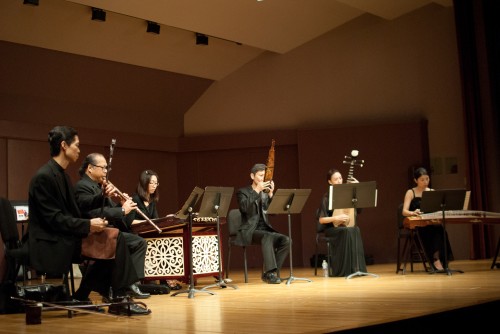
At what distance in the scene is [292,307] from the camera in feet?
15.0

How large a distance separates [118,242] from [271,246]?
2733 millimetres

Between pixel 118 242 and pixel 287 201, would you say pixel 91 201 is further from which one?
pixel 287 201

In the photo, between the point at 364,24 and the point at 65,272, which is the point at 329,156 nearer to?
the point at 364,24

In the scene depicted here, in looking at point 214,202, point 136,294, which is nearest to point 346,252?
point 214,202

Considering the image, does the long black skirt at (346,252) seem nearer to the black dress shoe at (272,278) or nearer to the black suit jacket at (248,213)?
the black dress shoe at (272,278)

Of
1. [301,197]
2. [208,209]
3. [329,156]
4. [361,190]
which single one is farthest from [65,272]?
[329,156]

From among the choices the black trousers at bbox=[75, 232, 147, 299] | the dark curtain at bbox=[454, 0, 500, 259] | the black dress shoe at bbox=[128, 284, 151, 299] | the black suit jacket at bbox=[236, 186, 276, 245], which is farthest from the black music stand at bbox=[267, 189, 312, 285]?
the dark curtain at bbox=[454, 0, 500, 259]

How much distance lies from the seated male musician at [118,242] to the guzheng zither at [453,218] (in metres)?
2.82

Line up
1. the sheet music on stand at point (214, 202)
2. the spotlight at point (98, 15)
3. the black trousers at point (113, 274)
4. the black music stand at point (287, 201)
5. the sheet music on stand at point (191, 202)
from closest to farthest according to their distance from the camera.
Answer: the black trousers at point (113, 274), the sheet music on stand at point (191, 202), the sheet music on stand at point (214, 202), the black music stand at point (287, 201), the spotlight at point (98, 15)

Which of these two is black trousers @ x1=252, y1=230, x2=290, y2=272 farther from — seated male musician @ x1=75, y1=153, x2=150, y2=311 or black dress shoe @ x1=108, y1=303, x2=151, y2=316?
black dress shoe @ x1=108, y1=303, x2=151, y2=316

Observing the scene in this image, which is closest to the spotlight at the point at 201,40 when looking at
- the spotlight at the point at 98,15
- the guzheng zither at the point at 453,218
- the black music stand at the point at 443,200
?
the spotlight at the point at 98,15

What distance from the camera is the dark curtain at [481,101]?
9.39 meters

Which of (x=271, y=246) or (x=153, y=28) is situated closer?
(x=271, y=246)

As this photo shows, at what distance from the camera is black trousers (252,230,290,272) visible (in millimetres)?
7176
